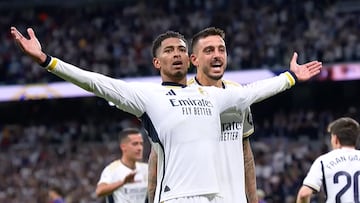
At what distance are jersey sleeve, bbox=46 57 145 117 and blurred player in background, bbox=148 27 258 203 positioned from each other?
1.80ft

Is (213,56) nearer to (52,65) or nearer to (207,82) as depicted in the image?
(207,82)

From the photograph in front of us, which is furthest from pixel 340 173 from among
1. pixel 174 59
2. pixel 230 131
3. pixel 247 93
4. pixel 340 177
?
pixel 174 59

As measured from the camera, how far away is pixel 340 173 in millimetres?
7625

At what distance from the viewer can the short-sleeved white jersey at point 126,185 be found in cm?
990

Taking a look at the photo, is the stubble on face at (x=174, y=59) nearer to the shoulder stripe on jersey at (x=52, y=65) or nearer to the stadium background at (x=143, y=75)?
the shoulder stripe on jersey at (x=52, y=65)

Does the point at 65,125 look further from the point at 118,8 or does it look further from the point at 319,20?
the point at 319,20

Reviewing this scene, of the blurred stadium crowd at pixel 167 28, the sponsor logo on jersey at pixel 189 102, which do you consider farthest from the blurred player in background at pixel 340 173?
the blurred stadium crowd at pixel 167 28

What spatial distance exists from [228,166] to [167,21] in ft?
A: 76.4

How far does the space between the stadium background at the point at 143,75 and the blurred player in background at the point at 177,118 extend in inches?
586

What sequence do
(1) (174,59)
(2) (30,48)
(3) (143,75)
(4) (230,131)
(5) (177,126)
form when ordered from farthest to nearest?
(3) (143,75)
(4) (230,131)
(1) (174,59)
(5) (177,126)
(2) (30,48)

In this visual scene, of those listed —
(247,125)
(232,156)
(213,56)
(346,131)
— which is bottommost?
(232,156)

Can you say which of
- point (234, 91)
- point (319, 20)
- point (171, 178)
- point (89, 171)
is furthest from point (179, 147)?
point (319, 20)

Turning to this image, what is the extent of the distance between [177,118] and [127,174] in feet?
13.2

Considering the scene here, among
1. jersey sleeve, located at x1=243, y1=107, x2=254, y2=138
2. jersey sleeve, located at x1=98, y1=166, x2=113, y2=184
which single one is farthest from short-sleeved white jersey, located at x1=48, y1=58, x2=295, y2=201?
jersey sleeve, located at x1=98, y1=166, x2=113, y2=184
